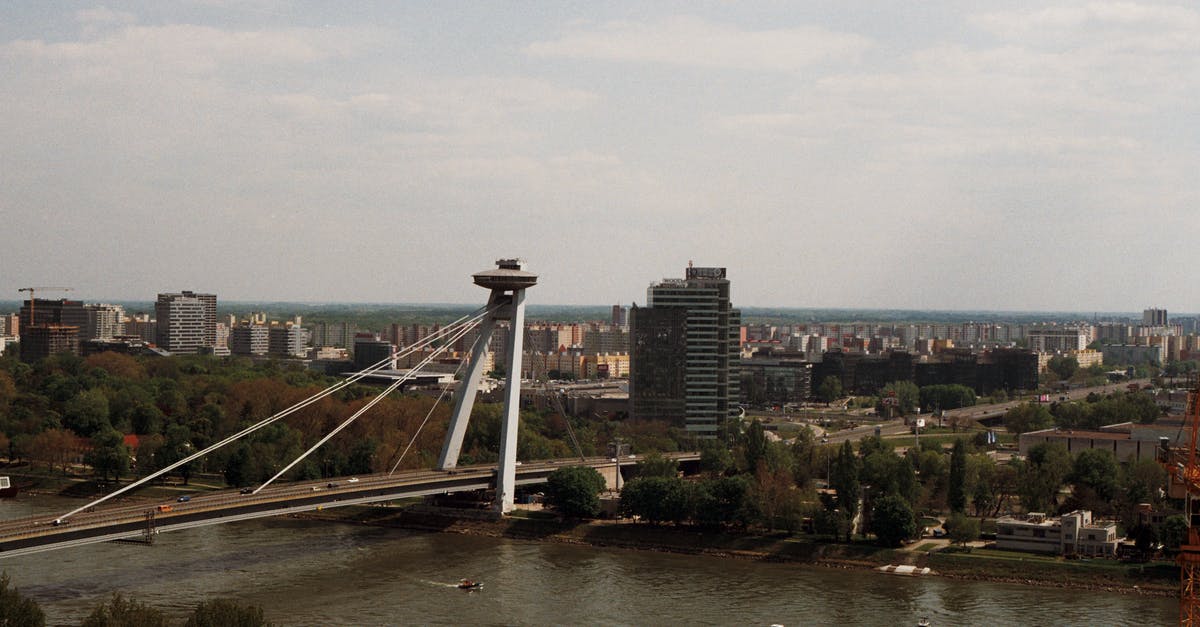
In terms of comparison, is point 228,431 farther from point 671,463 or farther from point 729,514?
point 729,514

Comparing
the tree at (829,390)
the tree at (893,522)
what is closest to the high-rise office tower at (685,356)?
the tree at (893,522)

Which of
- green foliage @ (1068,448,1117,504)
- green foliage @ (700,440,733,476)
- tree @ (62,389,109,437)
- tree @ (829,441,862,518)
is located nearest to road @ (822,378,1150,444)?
green foliage @ (700,440,733,476)

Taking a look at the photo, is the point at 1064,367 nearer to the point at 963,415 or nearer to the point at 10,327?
the point at 963,415

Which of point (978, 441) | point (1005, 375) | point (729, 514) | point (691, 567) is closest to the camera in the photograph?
point (691, 567)

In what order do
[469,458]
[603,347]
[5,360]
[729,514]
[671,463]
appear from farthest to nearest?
[603,347]
[5,360]
[469,458]
[671,463]
[729,514]

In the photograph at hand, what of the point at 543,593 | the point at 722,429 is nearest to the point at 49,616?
the point at 543,593

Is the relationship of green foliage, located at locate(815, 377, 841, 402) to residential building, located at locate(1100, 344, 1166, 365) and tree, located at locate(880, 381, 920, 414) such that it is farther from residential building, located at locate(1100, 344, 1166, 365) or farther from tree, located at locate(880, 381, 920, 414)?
residential building, located at locate(1100, 344, 1166, 365)

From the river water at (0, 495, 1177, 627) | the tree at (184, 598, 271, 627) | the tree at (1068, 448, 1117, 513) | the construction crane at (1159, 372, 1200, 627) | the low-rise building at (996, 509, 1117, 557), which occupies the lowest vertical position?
the river water at (0, 495, 1177, 627)
